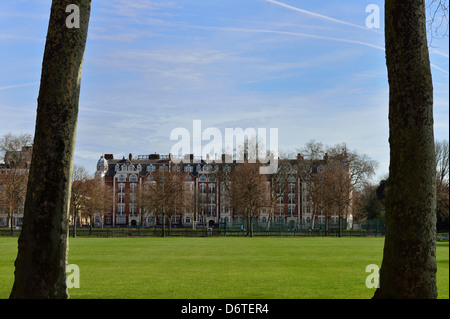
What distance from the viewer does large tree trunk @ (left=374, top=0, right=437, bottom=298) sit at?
8867mm

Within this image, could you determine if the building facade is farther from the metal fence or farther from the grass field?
the grass field

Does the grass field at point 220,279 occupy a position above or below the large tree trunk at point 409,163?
below

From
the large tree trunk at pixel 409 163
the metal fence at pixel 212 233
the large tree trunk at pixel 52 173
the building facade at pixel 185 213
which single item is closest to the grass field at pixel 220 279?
the large tree trunk at pixel 409 163

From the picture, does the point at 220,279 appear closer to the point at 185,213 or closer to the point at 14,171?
the point at 14,171

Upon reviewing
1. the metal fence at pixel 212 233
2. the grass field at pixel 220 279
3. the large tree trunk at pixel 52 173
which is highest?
the large tree trunk at pixel 52 173

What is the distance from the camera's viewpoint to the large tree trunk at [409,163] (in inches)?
349

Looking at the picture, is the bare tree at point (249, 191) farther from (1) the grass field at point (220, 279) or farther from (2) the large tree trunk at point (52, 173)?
(2) the large tree trunk at point (52, 173)

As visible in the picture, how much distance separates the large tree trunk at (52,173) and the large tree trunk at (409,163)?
5.45 m

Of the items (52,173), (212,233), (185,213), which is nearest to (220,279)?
(52,173)

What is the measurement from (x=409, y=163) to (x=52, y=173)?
5896 millimetres

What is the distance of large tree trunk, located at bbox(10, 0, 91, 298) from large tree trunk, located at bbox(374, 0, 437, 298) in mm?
5452

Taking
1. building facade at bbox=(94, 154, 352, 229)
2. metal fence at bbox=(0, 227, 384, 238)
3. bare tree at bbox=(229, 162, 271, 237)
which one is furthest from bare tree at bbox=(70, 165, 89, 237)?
building facade at bbox=(94, 154, 352, 229)
